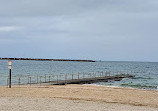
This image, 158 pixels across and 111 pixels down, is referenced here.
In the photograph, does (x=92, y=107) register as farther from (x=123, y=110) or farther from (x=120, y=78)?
(x=120, y=78)

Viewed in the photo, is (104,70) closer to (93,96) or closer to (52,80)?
(52,80)

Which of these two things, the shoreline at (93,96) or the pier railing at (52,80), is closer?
the shoreline at (93,96)

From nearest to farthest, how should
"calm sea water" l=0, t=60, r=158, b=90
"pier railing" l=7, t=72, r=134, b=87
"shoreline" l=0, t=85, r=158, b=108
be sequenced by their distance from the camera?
"shoreline" l=0, t=85, r=158, b=108, "pier railing" l=7, t=72, r=134, b=87, "calm sea water" l=0, t=60, r=158, b=90

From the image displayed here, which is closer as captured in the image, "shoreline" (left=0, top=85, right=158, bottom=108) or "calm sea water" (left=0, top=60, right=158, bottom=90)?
"shoreline" (left=0, top=85, right=158, bottom=108)

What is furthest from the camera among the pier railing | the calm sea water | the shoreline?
the calm sea water

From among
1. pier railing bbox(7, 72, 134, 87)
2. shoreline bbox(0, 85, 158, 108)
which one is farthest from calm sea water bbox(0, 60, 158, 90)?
shoreline bbox(0, 85, 158, 108)

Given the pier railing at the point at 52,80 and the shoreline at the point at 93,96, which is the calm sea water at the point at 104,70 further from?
the shoreline at the point at 93,96

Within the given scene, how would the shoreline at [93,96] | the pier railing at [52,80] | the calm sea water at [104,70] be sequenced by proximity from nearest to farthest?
1. the shoreline at [93,96]
2. the pier railing at [52,80]
3. the calm sea water at [104,70]

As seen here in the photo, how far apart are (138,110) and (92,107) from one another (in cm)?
189

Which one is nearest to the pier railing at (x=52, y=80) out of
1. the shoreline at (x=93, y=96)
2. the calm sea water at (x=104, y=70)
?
the calm sea water at (x=104, y=70)

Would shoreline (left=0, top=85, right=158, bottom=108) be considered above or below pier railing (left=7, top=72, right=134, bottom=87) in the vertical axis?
above

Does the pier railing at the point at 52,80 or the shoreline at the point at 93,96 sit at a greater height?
the shoreline at the point at 93,96

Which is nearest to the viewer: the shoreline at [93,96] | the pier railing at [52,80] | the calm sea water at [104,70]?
the shoreline at [93,96]

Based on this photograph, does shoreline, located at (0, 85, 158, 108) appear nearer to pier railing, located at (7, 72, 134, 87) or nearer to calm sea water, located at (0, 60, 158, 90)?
pier railing, located at (7, 72, 134, 87)
